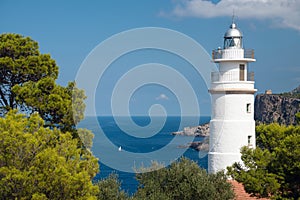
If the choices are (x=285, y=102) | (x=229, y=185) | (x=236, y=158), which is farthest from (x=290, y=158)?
(x=285, y=102)

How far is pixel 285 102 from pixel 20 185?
315 feet

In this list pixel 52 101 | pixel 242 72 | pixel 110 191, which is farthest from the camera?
pixel 242 72

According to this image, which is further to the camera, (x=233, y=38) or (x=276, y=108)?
(x=276, y=108)

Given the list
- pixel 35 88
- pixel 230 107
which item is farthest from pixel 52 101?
pixel 230 107

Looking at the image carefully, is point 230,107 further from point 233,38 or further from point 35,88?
point 35,88

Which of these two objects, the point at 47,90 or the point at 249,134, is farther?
the point at 249,134

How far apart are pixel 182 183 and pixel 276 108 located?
93525 millimetres

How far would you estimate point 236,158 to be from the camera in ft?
60.8

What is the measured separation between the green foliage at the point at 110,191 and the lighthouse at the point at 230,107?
6.37 m

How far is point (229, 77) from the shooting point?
61.9 ft

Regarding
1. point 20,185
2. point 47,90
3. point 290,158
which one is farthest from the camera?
point 290,158

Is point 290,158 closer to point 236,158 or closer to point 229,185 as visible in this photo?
point 229,185

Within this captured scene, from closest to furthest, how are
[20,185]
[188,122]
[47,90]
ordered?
[20,185] < [47,90] < [188,122]

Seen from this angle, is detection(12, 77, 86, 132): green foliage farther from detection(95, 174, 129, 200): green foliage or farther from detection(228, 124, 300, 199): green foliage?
detection(228, 124, 300, 199): green foliage
